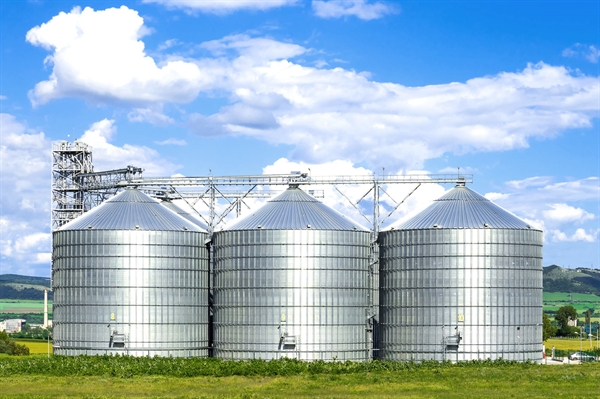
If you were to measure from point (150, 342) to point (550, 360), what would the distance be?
192ft

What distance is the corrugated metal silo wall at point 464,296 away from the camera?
116 metres

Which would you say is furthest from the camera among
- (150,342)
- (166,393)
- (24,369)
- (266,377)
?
(150,342)

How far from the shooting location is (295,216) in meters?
120

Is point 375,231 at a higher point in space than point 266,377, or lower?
higher

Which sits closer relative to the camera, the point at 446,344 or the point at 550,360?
the point at 446,344

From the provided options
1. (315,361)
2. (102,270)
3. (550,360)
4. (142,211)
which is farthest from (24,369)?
(550,360)

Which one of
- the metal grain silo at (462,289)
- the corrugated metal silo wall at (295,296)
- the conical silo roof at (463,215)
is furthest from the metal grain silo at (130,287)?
the conical silo roof at (463,215)

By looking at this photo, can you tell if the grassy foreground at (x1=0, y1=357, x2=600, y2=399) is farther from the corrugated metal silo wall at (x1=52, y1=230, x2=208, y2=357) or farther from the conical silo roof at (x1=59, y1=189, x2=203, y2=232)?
the conical silo roof at (x1=59, y1=189, x2=203, y2=232)

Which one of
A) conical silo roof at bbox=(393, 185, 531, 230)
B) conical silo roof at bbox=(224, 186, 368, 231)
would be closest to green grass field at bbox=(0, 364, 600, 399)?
conical silo roof at bbox=(393, 185, 531, 230)

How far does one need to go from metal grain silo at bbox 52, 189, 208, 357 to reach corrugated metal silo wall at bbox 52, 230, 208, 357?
0.41 ft

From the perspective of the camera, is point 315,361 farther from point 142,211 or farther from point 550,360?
point 550,360

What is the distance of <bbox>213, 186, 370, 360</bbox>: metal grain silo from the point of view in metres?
116

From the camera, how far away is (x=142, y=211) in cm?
12350

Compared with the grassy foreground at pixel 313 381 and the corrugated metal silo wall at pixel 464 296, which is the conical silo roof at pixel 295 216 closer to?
the corrugated metal silo wall at pixel 464 296
